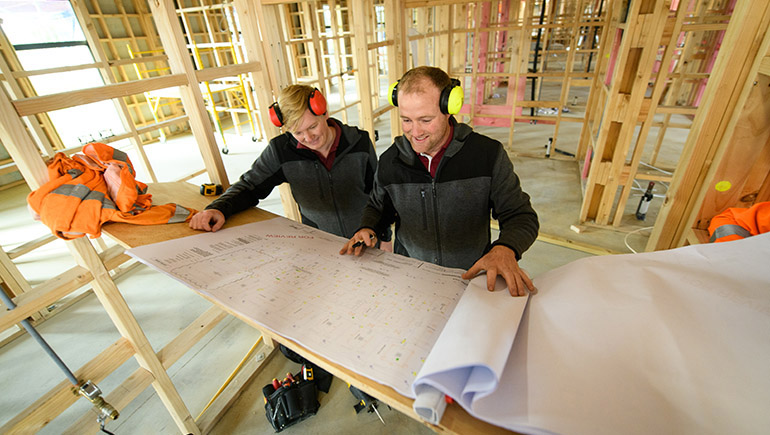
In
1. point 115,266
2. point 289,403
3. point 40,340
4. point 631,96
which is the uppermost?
point 631,96

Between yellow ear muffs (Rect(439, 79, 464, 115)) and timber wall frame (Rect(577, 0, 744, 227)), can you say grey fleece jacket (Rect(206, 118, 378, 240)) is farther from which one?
timber wall frame (Rect(577, 0, 744, 227))

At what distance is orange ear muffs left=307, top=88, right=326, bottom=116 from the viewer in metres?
→ 1.62

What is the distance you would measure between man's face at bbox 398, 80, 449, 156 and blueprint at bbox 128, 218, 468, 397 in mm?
508

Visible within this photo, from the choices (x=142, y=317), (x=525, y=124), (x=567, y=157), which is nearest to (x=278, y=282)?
(x=142, y=317)

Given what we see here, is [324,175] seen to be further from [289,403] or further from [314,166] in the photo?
[289,403]

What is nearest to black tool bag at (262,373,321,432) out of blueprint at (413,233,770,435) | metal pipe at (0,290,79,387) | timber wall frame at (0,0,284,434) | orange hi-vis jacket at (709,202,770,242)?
timber wall frame at (0,0,284,434)

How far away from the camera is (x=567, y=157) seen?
576 centimetres

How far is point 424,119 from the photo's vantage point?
130cm

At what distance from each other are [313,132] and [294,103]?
176mm

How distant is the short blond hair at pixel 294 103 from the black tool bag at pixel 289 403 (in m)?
1.73

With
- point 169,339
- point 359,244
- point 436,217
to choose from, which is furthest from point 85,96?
point 169,339

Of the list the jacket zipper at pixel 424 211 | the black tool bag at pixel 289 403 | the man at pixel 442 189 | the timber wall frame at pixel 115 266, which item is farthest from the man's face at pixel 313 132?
the black tool bag at pixel 289 403

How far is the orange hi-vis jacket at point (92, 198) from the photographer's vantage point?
117 centimetres

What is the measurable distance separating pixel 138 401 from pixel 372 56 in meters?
10.2
